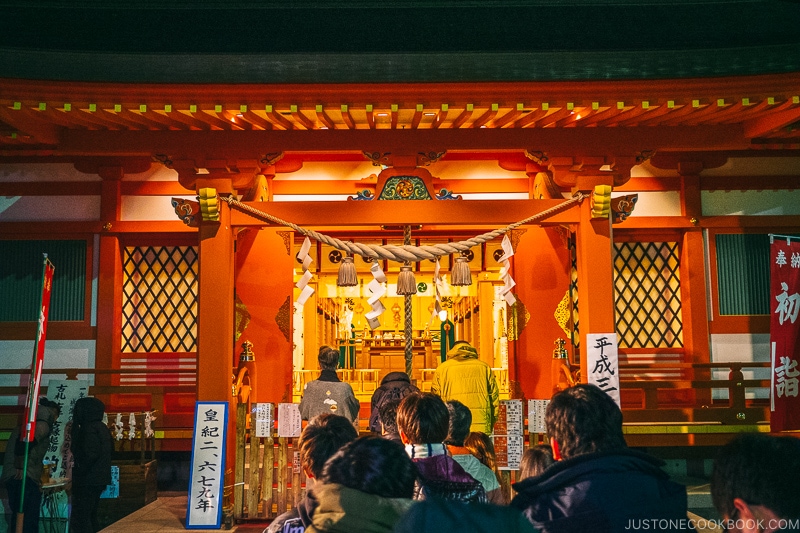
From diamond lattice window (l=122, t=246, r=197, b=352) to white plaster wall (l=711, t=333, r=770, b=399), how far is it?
7116mm

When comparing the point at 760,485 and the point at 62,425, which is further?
the point at 62,425

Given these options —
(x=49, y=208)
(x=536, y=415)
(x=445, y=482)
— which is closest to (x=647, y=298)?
(x=536, y=415)

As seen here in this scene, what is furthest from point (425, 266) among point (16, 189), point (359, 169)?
point (16, 189)

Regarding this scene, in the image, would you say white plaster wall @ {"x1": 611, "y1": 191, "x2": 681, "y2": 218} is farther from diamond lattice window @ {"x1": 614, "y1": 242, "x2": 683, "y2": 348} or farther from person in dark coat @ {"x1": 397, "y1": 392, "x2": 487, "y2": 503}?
person in dark coat @ {"x1": 397, "y1": 392, "x2": 487, "y2": 503}

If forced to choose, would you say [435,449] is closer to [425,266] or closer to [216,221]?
[216,221]

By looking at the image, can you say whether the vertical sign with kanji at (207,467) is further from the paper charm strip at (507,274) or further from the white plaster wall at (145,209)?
the white plaster wall at (145,209)

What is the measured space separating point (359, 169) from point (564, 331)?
3.65m

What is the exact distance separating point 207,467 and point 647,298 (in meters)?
6.17

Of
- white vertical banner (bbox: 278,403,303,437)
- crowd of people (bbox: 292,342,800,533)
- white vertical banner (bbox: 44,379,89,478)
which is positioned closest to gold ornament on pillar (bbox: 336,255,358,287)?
white vertical banner (bbox: 278,403,303,437)

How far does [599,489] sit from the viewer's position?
2646 millimetres

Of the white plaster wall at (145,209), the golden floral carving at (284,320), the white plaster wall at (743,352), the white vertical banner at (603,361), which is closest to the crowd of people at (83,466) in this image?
the golden floral carving at (284,320)

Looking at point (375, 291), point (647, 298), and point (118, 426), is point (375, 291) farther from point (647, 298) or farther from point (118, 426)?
point (647, 298)

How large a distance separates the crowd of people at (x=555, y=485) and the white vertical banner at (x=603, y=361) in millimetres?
4265

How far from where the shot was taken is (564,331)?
10.0 metres
